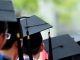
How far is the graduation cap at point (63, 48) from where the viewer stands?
7.47 ft

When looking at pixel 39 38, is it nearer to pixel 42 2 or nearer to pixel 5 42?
pixel 5 42

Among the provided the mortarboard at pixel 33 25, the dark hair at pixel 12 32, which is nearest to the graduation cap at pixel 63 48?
the mortarboard at pixel 33 25

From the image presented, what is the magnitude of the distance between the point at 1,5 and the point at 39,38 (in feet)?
1.74

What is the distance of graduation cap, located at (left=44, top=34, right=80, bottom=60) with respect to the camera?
228cm

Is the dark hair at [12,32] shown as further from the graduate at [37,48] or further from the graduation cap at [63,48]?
the graduation cap at [63,48]

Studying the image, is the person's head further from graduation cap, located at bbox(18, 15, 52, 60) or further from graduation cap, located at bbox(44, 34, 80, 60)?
graduation cap, located at bbox(44, 34, 80, 60)

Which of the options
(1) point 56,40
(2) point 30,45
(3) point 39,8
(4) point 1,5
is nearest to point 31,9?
(3) point 39,8

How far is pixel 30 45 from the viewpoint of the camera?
1.84m

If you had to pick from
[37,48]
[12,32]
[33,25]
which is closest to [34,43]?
[37,48]

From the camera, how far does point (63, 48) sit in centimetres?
236

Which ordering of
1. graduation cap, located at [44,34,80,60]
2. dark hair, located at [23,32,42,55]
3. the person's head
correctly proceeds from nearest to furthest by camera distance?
the person's head < dark hair, located at [23,32,42,55] < graduation cap, located at [44,34,80,60]

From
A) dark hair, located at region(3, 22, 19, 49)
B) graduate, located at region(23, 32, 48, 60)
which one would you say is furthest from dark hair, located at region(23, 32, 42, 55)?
dark hair, located at region(3, 22, 19, 49)

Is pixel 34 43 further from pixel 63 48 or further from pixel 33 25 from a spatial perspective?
pixel 63 48

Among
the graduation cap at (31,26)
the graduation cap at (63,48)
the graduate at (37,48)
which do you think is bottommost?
the graduation cap at (63,48)
